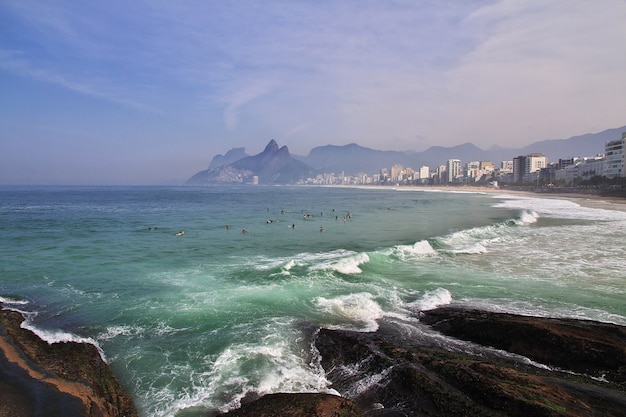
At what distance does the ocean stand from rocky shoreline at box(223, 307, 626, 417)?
2.66ft

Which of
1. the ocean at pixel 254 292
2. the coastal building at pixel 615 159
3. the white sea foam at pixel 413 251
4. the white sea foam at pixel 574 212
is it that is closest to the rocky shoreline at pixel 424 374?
the ocean at pixel 254 292

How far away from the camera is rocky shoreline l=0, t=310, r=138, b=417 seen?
7.48 metres

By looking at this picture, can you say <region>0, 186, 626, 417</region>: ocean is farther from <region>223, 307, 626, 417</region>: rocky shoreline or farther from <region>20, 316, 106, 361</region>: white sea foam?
<region>223, 307, 626, 417</region>: rocky shoreline

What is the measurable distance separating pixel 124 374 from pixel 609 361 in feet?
40.0

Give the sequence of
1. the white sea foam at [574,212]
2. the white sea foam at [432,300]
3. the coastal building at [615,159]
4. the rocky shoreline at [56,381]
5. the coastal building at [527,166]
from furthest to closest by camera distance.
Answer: the coastal building at [527,166]
the coastal building at [615,159]
the white sea foam at [574,212]
the white sea foam at [432,300]
the rocky shoreline at [56,381]

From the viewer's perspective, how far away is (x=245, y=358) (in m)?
10.1

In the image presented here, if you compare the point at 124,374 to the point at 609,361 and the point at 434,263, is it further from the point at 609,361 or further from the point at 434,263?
the point at 434,263

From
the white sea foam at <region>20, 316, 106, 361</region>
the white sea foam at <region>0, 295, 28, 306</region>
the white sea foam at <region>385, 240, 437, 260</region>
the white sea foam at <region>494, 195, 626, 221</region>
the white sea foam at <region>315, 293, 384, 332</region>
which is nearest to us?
the white sea foam at <region>20, 316, 106, 361</region>

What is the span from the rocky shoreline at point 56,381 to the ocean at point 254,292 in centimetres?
50

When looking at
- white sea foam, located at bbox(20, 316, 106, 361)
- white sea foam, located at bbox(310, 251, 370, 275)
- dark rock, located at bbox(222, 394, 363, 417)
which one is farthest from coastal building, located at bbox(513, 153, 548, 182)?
white sea foam, located at bbox(20, 316, 106, 361)

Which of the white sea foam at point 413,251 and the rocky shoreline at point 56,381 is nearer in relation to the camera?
the rocky shoreline at point 56,381

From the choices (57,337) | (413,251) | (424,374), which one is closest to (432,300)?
(424,374)

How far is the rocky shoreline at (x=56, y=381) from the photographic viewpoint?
7.48m

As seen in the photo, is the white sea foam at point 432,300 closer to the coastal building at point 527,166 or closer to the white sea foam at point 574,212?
the white sea foam at point 574,212
